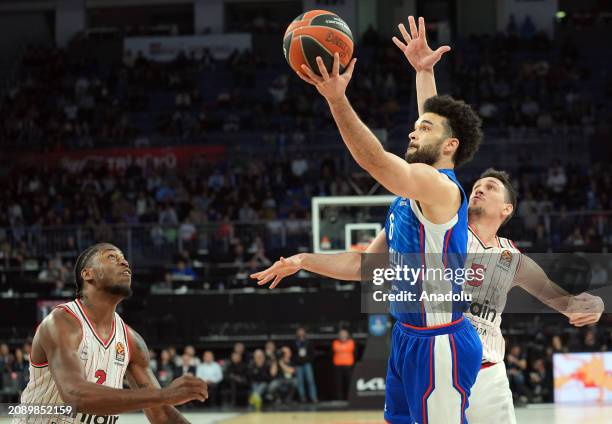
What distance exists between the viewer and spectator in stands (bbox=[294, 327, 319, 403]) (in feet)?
53.0

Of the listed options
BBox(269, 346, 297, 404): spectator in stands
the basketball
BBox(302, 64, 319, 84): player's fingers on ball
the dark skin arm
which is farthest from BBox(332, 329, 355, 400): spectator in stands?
BBox(302, 64, 319, 84): player's fingers on ball

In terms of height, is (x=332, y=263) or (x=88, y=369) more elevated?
(x=332, y=263)

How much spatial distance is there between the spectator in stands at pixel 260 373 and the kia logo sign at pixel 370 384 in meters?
1.74

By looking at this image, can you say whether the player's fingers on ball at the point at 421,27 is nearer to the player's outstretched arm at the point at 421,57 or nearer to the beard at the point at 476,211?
the player's outstretched arm at the point at 421,57

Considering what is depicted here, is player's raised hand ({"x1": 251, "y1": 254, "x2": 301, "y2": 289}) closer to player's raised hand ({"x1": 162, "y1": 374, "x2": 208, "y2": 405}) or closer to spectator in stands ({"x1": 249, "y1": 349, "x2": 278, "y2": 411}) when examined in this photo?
player's raised hand ({"x1": 162, "y1": 374, "x2": 208, "y2": 405})

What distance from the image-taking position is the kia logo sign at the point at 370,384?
589 inches

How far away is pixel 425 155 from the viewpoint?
15.0ft

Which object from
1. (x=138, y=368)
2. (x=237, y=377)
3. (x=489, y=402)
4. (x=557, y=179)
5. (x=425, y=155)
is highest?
(x=425, y=155)

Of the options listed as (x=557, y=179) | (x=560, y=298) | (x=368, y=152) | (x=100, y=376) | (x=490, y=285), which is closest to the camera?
(x=368, y=152)

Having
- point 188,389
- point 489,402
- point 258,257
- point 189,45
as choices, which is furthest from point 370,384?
point 189,45

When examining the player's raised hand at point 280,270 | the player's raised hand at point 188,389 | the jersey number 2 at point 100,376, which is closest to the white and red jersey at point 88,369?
the jersey number 2 at point 100,376

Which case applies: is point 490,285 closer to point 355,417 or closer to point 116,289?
point 116,289

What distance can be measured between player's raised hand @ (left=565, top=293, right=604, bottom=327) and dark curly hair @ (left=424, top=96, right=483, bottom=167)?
124 centimetres

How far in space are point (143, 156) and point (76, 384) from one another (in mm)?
20623
